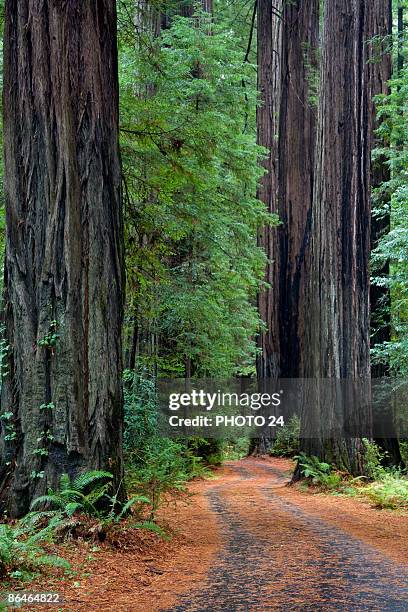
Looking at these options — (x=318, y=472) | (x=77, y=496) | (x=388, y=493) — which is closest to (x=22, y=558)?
(x=77, y=496)

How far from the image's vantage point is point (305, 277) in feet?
67.5

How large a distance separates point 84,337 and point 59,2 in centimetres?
316

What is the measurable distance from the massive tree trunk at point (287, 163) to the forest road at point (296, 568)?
12.6 m

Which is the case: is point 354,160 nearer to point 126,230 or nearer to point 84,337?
point 126,230

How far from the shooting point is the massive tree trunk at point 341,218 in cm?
1145

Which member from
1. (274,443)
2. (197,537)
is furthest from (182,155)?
(274,443)

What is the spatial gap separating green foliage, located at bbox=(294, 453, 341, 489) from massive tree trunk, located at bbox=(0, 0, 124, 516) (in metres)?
5.15

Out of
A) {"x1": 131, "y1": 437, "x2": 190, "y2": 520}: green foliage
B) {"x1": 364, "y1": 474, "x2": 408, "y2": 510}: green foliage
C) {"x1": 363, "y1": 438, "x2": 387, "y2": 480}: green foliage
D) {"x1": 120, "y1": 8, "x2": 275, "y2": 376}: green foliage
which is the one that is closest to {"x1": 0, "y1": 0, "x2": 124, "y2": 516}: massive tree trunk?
{"x1": 120, "y1": 8, "x2": 275, "y2": 376}: green foliage

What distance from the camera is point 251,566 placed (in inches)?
205

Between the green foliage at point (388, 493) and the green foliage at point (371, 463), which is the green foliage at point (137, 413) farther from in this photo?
the green foliage at point (388, 493)

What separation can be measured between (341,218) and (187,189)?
107 inches

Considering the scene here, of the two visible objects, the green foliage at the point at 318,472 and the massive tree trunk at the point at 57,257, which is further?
the green foliage at the point at 318,472

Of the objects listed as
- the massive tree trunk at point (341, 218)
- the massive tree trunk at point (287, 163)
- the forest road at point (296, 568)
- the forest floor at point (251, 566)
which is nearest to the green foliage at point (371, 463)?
the massive tree trunk at point (341, 218)

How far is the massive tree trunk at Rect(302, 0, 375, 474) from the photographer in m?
11.5
